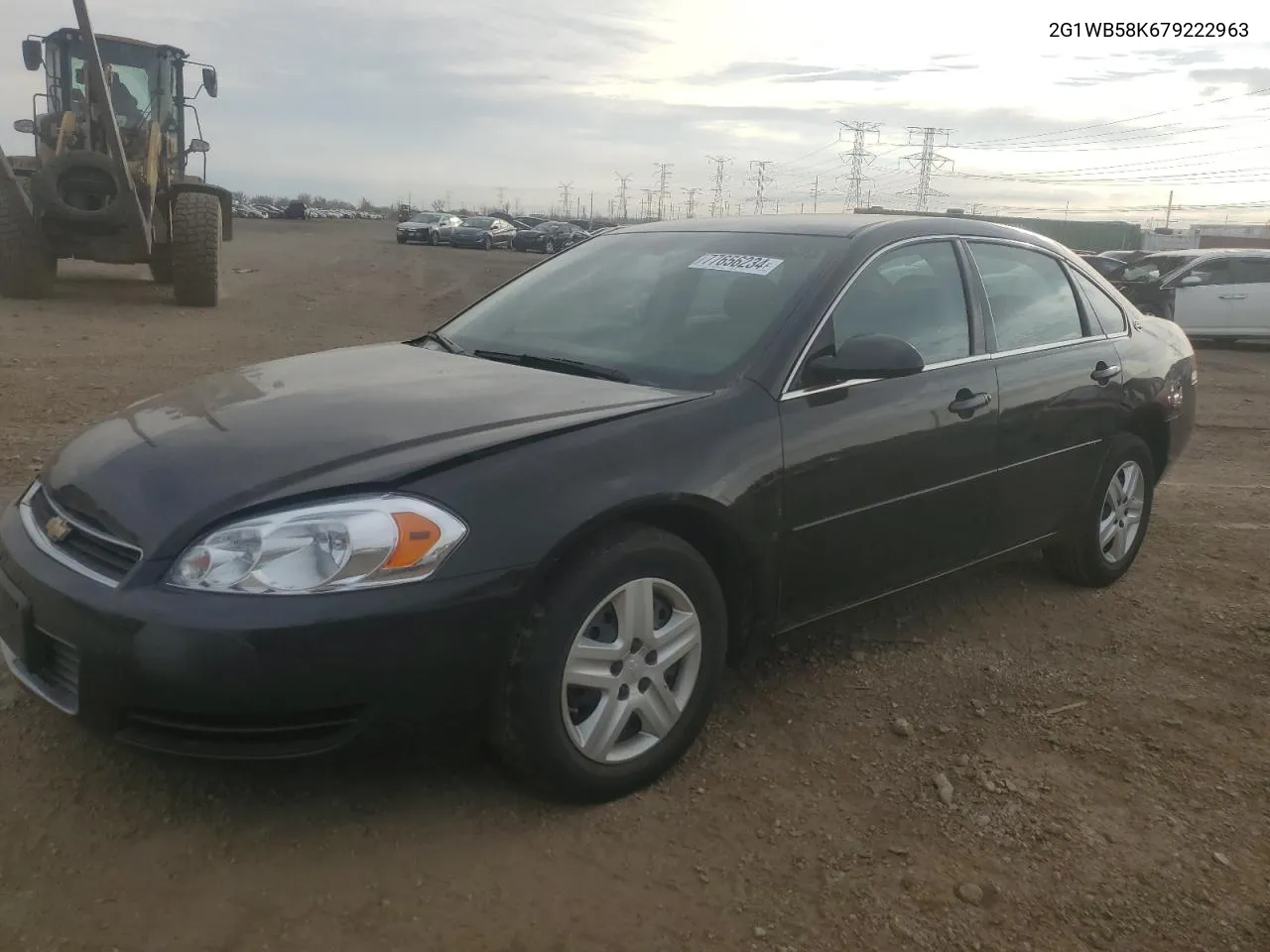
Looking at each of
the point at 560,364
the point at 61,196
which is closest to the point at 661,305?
the point at 560,364

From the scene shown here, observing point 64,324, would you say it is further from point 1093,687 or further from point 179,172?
point 1093,687

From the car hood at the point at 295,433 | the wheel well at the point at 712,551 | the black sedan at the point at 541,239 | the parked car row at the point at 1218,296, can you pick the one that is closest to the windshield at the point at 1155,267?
the parked car row at the point at 1218,296

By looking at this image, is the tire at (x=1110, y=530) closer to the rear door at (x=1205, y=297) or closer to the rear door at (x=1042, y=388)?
the rear door at (x=1042, y=388)

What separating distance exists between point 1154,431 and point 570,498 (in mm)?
3424

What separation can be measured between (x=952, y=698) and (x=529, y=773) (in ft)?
5.30

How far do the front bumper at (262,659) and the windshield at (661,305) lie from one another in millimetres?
1116

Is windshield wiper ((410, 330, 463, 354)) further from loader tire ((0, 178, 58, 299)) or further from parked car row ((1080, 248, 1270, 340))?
parked car row ((1080, 248, 1270, 340))

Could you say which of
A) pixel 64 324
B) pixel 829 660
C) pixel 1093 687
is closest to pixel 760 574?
pixel 829 660

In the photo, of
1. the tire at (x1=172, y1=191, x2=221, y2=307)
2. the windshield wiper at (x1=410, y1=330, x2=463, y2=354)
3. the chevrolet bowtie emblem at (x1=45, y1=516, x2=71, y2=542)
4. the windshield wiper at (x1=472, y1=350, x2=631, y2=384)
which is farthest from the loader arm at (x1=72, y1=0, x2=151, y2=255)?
the chevrolet bowtie emblem at (x1=45, y1=516, x2=71, y2=542)

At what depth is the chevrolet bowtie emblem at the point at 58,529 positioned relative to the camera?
2.67 m

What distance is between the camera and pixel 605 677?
2.74 m

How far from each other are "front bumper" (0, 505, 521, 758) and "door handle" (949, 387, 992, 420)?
1887 mm

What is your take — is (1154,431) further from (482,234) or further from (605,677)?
(482,234)

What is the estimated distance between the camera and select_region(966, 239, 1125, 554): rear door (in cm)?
399
